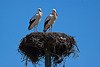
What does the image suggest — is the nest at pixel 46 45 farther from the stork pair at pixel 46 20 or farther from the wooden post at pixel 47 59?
the stork pair at pixel 46 20

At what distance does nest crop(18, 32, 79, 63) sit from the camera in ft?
52.5

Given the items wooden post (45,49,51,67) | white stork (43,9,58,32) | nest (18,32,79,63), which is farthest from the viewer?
white stork (43,9,58,32)

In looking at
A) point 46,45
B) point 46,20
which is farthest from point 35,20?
point 46,45

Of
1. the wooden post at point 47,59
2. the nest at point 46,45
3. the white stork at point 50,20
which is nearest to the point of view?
the nest at point 46,45

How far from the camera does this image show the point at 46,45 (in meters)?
16.5

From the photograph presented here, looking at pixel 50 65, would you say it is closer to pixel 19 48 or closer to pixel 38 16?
pixel 19 48

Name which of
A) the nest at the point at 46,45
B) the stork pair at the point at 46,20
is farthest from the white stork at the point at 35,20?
the nest at the point at 46,45

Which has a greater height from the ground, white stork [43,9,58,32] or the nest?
white stork [43,9,58,32]

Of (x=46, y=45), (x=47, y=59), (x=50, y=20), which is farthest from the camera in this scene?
(x=50, y=20)

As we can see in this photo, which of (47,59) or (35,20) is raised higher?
(35,20)

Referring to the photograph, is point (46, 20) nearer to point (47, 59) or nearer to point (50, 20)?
point (50, 20)

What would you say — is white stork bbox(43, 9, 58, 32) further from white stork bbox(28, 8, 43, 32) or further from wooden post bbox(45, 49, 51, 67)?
wooden post bbox(45, 49, 51, 67)

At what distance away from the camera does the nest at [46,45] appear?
16.0m

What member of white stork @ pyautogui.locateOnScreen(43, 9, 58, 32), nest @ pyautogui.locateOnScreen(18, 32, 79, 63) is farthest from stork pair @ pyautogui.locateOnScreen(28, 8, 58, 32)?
nest @ pyautogui.locateOnScreen(18, 32, 79, 63)
